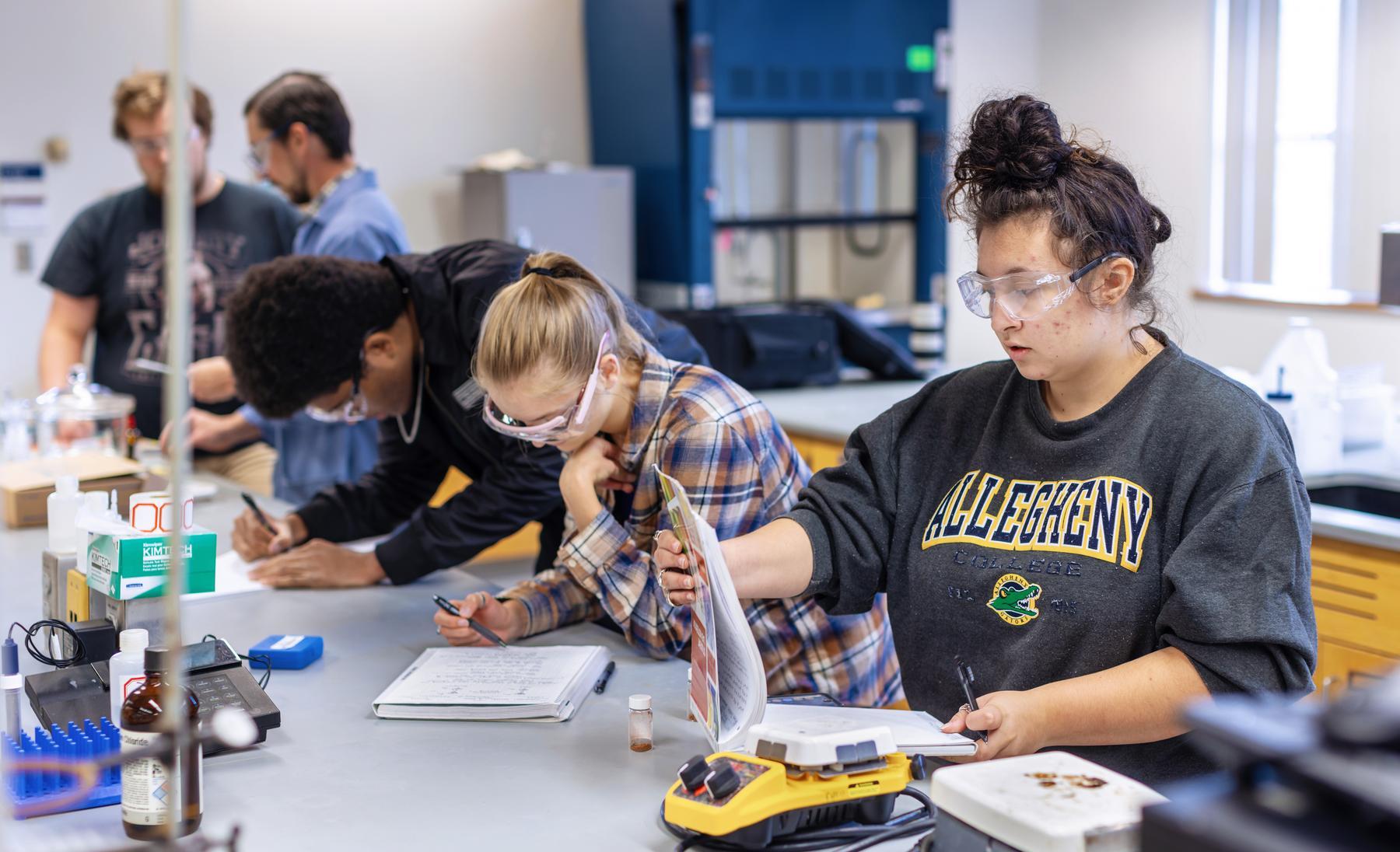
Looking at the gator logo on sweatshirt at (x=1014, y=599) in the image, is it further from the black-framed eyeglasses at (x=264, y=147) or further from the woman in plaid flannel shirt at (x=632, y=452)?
the black-framed eyeglasses at (x=264, y=147)

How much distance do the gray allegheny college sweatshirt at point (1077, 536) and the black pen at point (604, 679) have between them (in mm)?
346

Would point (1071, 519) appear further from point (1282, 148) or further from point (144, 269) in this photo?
point (1282, 148)

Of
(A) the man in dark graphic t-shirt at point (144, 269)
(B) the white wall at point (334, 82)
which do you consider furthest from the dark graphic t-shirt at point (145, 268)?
(B) the white wall at point (334, 82)

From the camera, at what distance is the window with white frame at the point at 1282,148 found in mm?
5832

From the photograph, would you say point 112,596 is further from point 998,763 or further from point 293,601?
point 998,763

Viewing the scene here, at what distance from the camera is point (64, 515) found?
83.6 inches

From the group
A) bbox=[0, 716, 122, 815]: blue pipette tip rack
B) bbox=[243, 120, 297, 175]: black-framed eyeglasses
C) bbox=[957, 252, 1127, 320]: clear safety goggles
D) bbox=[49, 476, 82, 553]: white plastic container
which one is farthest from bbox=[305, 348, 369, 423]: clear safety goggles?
bbox=[243, 120, 297, 175]: black-framed eyeglasses

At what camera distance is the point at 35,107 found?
5.24m

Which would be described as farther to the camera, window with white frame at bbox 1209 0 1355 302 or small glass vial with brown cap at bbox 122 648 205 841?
window with white frame at bbox 1209 0 1355 302

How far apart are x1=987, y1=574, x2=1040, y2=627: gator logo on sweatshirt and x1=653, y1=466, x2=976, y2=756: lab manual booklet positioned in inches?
6.7

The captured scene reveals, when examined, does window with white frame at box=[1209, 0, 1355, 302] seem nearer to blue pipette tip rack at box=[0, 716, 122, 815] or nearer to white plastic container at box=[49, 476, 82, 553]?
white plastic container at box=[49, 476, 82, 553]

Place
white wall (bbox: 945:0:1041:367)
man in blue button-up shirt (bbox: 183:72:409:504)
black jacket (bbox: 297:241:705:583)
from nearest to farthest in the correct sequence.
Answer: black jacket (bbox: 297:241:705:583) → man in blue button-up shirt (bbox: 183:72:409:504) → white wall (bbox: 945:0:1041:367)

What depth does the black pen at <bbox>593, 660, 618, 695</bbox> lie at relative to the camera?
1.89 metres

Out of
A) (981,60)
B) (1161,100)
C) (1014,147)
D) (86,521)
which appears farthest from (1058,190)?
(981,60)
